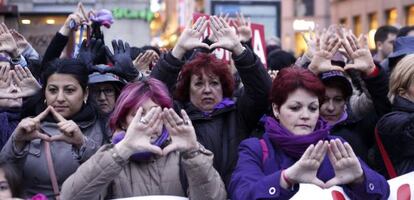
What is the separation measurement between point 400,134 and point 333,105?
740mm

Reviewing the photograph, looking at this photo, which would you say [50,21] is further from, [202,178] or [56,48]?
[202,178]

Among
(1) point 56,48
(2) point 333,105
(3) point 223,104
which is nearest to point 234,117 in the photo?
(3) point 223,104

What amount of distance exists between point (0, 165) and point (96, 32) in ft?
9.09

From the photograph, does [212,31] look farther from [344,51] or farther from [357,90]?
[357,90]

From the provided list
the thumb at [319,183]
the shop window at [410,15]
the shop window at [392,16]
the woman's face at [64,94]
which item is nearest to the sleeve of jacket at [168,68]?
the woman's face at [64,94]

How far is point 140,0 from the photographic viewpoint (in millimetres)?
22078

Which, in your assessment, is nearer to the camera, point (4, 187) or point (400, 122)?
point (4, 187)

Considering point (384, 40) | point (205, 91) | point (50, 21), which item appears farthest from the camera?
point (50, 21)

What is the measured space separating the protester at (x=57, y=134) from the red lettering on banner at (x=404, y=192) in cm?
172

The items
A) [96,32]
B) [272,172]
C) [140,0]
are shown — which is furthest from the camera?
[140,0]

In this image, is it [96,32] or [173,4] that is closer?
[96,32]

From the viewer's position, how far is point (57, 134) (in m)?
4.86

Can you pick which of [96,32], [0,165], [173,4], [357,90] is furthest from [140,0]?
[173,4]

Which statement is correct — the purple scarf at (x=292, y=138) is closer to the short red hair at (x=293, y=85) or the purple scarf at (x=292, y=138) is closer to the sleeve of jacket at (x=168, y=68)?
the short red hair at (x=293, y=85)
